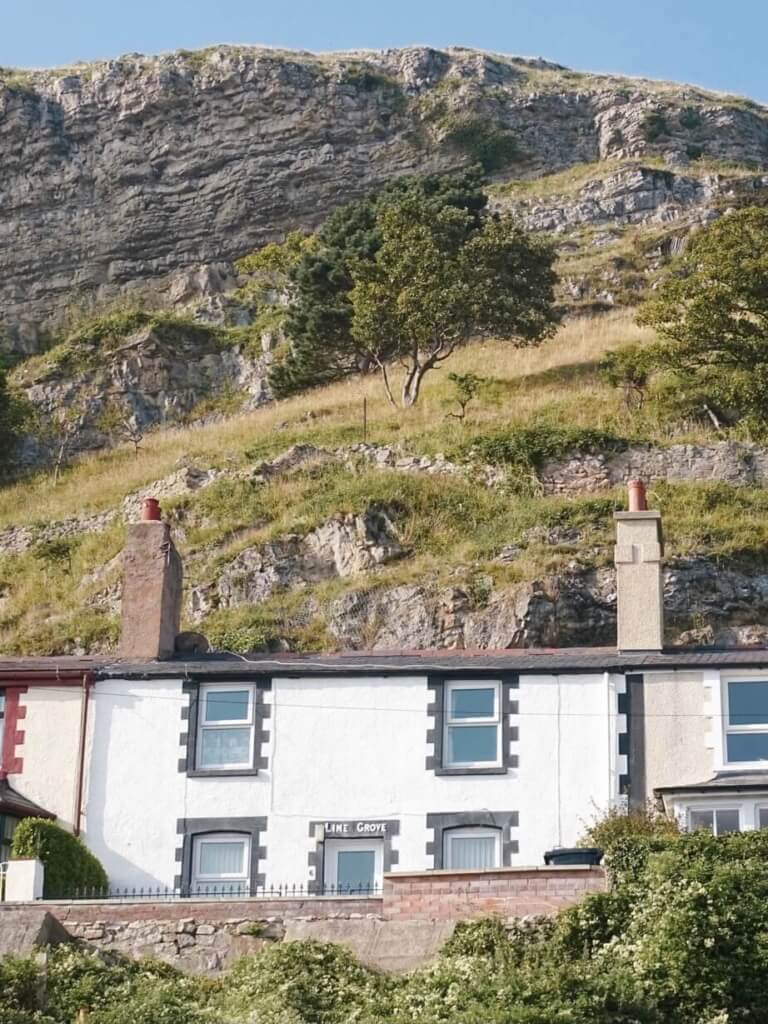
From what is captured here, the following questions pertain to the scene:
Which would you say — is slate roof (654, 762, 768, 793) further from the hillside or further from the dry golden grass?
the dry golden grass

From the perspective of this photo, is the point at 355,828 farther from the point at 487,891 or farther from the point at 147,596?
the point at 147,596

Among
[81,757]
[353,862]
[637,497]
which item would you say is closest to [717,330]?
[637,497]

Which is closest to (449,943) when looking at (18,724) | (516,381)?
(18,724)

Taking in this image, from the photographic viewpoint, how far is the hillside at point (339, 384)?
49.1 meters

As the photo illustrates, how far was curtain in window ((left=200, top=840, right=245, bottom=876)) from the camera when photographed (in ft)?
113

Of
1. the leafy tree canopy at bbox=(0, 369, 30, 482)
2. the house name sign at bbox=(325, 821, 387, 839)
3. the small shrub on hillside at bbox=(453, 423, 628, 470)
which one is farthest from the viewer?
the leafy tree canopy at bbox=(0, 369, 30, 482)

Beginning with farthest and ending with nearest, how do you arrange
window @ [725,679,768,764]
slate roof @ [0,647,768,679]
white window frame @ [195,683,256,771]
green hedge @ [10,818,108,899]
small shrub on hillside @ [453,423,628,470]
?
small shrub on hillside @ [453,423,628,470]
white window frame @ [195,683,256,771]
slate roof @ [0,647,768,679]
window @ [725,679,768,764]
green hedge @ [10,818,108,899]

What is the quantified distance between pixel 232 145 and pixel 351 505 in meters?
53.2

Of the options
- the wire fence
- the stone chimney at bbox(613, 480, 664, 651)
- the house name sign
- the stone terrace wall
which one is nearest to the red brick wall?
the stone terrace wall

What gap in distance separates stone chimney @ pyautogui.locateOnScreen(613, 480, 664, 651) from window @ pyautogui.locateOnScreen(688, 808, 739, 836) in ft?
12.4

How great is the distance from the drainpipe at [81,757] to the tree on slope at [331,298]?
3625cm

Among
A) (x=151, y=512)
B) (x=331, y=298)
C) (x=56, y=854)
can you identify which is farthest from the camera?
(x=331, y=298)

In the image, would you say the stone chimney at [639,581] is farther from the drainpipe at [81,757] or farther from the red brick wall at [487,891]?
the drainpipe at [81,757]

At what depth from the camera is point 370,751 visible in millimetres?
34938
